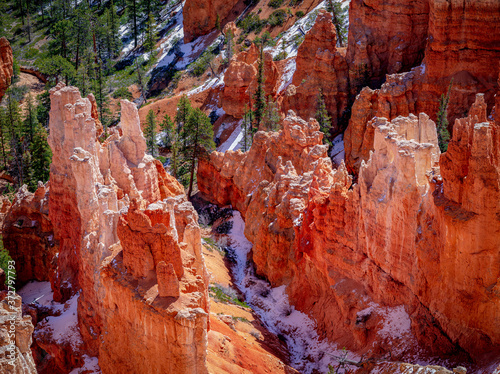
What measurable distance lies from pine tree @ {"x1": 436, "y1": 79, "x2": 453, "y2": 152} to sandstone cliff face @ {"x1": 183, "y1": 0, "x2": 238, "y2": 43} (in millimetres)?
54574

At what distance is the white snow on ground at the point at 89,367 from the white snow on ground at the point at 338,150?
31399mm

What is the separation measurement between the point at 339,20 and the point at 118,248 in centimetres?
5348

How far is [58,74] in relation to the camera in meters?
82.1

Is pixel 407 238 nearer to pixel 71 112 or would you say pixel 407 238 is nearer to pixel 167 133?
pixel 71 112

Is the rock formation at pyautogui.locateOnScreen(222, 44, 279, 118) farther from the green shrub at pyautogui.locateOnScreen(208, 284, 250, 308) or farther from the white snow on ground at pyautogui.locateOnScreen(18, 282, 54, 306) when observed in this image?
the white snow on ground at pyautogui.locateOnScreen(18, 282, 54, 306)

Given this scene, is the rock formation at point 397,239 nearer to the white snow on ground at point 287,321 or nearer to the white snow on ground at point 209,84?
the white snow on ground at point 287,321

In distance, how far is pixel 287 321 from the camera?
3453cm

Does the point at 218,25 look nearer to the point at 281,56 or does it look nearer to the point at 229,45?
the point at 229,45

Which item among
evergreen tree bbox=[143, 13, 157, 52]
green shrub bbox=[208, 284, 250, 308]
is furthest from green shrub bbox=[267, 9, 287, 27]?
green shrub bbox=[208, 284, 250, 308]

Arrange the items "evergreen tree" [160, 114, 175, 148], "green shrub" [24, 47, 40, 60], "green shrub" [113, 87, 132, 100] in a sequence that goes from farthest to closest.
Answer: "green shrub" [24, 47, 40, 60], "green shrub" [113, 87, 132, 100], "evergreen tree" [160, 114, 175, 148]

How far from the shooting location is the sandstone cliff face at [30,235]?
1543 inches

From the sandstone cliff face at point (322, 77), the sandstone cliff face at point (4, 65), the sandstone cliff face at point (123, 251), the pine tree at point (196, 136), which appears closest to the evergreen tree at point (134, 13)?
the sandstone cliff face at point (4, 65)

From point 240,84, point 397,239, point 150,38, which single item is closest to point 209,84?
point 240,84

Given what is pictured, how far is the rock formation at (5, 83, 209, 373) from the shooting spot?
67.6 feet
